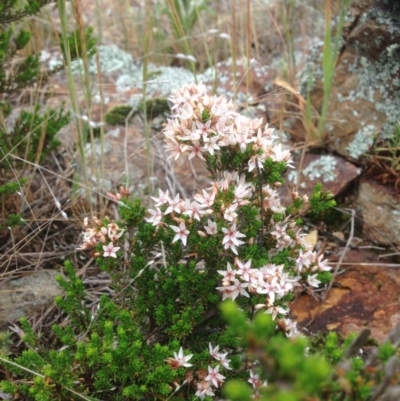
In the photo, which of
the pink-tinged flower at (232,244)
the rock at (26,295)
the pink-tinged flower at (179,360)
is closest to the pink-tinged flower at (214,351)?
the pink-tinged flower at (179,360)

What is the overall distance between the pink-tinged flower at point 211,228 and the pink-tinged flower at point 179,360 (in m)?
0.50

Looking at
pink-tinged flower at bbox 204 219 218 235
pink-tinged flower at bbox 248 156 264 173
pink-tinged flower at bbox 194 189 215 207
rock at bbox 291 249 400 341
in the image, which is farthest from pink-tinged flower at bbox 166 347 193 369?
rock at bbox 291 249 400 341

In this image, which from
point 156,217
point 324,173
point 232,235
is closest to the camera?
point 232,235

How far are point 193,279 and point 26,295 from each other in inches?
48.8

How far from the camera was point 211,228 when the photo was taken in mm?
2334

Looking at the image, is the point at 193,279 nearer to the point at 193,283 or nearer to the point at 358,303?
the point at 193,283

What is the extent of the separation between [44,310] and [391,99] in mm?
2688

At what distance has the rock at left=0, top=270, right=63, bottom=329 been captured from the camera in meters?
3.04

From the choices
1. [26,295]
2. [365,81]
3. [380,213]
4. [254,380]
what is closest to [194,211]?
[254,380]

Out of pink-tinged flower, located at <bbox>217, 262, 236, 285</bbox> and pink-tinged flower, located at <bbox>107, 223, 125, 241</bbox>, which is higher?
pink-tinged flower, located at <bbox>107, 223, 125, 241</bbox>

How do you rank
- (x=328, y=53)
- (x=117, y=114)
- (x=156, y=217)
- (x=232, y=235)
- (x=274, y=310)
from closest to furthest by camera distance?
1. (x=274, y=310)
2. (x=232, y=235)
3. (x=156, y=217)
4. (x=328, y=53)
5. (x=117, y=114)

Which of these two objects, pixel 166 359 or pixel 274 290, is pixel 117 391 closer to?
pixel 166 359

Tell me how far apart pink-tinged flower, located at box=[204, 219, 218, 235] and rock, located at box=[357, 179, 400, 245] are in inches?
62.9

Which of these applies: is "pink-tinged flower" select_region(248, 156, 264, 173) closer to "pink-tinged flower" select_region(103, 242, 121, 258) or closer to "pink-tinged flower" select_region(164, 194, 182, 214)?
"pink-tinged flower" select_region(164, 194, 182, 214)
